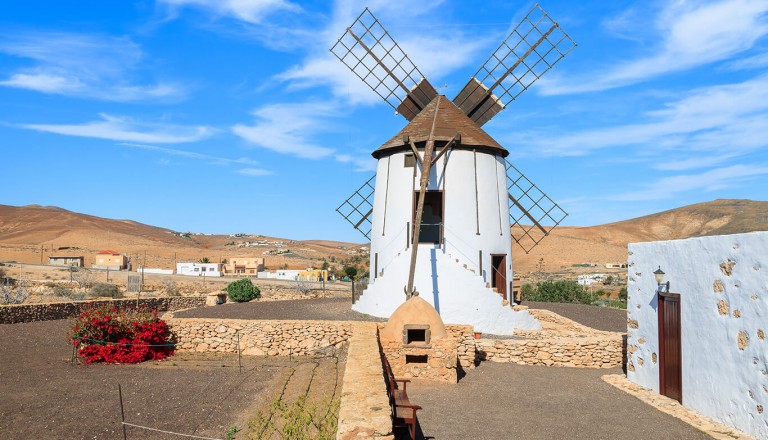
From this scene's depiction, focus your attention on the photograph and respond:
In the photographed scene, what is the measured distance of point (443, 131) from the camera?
1941 centimetres

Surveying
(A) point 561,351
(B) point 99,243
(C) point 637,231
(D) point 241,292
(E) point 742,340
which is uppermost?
(C) point 637,231

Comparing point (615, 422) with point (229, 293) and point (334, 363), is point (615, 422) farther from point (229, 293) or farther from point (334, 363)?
point (229, 293)

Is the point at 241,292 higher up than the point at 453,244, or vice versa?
the point at 453,244

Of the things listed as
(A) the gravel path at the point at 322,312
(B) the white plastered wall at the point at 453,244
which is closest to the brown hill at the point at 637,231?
(A) the gravel path at the point at 322,312

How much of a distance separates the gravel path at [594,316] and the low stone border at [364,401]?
13006 mm

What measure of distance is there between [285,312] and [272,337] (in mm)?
4957

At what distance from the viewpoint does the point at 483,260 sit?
19016mm

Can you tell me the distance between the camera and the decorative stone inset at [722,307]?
898cm

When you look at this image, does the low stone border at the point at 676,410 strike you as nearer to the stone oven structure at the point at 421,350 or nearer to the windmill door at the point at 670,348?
the windmill door at the point at 670,348

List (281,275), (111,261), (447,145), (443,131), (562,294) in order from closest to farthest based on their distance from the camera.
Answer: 1. (447,145)
2. (443,131)
3. (562,294)
4. (281,275)
5. (111,261)

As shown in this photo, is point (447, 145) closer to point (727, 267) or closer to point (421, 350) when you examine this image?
point (421, 350)

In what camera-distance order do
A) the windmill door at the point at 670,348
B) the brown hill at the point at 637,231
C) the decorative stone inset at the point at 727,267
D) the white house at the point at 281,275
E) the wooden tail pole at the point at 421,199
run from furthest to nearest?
the brown hill at the point at 637,231, the white house at the point at 281,275, the wooden tail pole at the point at 421,199, the windmill door at the point at 670,348, the decorative stone inset at the point at 727,267

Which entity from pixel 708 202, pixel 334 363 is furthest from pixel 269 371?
pixel 708 202

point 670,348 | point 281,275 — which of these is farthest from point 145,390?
point 281,275
